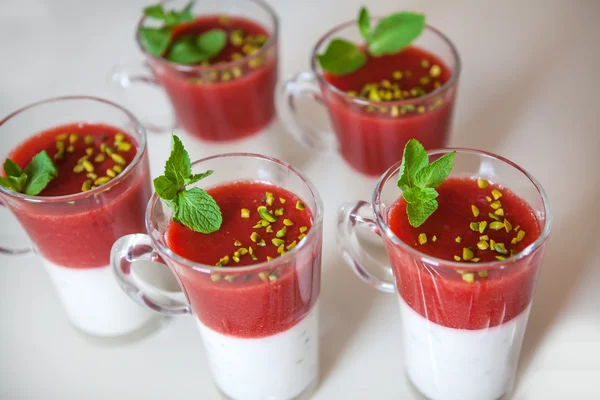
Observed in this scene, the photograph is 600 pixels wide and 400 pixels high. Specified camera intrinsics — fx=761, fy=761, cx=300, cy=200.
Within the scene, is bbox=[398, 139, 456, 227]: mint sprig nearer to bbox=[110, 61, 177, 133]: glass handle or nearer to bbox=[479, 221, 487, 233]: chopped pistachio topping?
bbox=[479, 221, 487, 233]: chopped pistachio topping

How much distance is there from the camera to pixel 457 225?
4.59 ft

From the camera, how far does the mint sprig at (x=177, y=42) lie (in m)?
2.05

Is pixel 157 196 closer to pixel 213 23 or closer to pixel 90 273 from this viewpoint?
pixel 90 273

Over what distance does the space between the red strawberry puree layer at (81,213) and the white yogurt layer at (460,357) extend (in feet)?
1.93

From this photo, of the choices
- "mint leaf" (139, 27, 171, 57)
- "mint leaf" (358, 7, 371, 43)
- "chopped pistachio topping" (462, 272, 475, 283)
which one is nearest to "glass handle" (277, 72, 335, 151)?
"mint leaf" (358, 7, 371, 43)

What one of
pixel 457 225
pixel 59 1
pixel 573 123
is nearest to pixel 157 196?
pixel 457 225

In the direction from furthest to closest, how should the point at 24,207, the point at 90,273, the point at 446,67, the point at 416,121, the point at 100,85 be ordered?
the point at 100,85 → the point at 446,67 → the point at 416,121 → the point at 90,273 → the point at 24,207

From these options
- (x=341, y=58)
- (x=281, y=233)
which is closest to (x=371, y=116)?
(x=341, y=58)

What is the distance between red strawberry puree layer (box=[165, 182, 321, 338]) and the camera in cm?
132

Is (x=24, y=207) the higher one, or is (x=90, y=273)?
(x=24, y=207)

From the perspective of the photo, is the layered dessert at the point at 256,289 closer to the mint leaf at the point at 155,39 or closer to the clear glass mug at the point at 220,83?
the clear glass mug at the point at 220,83

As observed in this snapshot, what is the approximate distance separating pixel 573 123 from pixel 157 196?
1.23 m

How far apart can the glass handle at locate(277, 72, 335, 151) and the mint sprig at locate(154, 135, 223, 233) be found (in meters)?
0.62

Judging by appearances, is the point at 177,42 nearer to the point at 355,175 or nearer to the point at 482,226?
the point at 355,175
